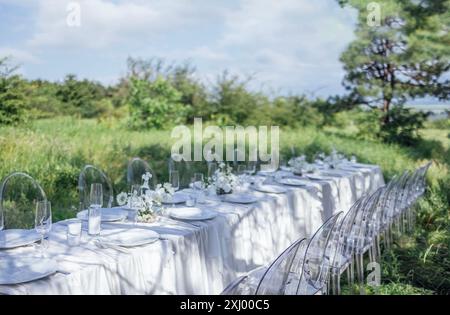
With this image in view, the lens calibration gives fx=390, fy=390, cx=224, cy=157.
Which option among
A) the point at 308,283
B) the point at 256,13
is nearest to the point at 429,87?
the point at 256,13

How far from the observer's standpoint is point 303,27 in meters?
11.4

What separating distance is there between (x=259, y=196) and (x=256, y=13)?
28.8 ft

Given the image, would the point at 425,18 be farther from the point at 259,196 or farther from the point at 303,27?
the point at 259,196

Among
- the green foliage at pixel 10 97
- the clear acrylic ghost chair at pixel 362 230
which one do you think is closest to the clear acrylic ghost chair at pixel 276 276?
the clear acrylic ghost chair at pixel 362 230

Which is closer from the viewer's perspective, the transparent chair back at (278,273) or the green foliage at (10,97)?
the transparent chair back at (278,273)

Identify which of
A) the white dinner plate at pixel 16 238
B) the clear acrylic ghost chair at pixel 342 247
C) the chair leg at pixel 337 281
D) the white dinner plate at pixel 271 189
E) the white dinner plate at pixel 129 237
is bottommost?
the chair leg at pixel 337 281

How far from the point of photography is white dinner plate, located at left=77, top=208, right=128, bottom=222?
2.11 meters

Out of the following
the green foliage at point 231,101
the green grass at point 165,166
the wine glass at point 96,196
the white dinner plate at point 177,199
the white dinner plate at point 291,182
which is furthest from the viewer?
the green foliage at point 231,101

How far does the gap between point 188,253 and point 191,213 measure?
368mm

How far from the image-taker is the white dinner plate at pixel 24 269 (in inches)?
53.2

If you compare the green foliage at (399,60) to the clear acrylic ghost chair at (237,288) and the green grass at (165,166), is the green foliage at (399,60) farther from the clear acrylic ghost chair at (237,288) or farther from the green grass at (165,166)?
the clear acrylic ghost chair at (237,288)

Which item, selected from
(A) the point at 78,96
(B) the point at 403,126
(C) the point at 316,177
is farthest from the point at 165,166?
Answer: (B) the point at 403,126

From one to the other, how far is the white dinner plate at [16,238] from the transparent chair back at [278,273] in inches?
40.3

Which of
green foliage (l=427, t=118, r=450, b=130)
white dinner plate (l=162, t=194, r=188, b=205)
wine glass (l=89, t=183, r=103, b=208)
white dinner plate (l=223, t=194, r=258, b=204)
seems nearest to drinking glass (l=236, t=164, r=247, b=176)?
white dinner plate (l=223, t=194, r=258, b=204)
